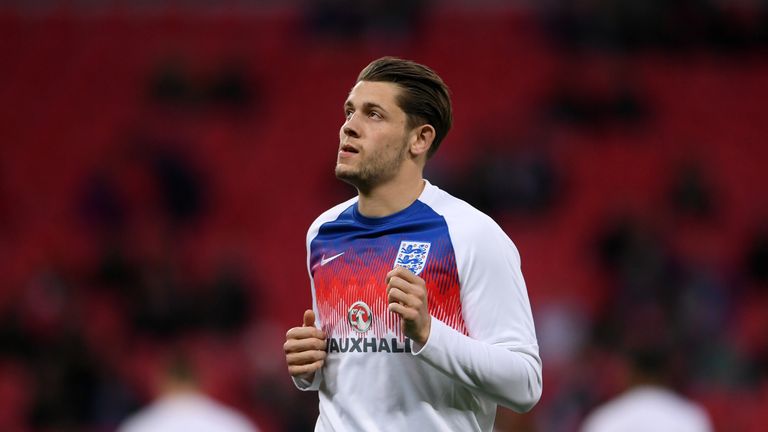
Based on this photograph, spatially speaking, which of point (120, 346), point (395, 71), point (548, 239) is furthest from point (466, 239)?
point (548, 239)

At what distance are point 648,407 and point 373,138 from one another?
352 centimetres

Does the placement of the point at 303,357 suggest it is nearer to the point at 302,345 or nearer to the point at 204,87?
the point at 302,345

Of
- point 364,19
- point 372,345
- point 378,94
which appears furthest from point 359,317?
point 364,19

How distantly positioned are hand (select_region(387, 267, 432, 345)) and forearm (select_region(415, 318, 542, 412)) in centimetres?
5

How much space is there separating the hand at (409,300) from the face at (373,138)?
1.52 feet

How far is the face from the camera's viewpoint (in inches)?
145

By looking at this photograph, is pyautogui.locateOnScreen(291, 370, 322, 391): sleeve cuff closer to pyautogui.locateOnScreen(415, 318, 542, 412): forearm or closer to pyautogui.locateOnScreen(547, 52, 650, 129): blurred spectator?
pyautogui.locateOnScreen(415, 318, 542, 412): forearm

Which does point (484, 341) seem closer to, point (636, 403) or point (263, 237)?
point (636, 403)

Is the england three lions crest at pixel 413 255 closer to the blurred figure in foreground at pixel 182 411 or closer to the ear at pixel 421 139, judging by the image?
the ear at pixel 421 139

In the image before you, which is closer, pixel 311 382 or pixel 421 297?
pixel 421 297

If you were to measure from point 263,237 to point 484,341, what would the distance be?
10.3m

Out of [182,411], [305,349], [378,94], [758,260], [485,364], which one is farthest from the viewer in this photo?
[758,260]

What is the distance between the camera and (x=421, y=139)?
12.4 feet

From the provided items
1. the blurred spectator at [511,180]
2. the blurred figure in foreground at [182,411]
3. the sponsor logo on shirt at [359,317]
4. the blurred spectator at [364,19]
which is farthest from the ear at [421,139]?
the blurred spectator at [364,19]
